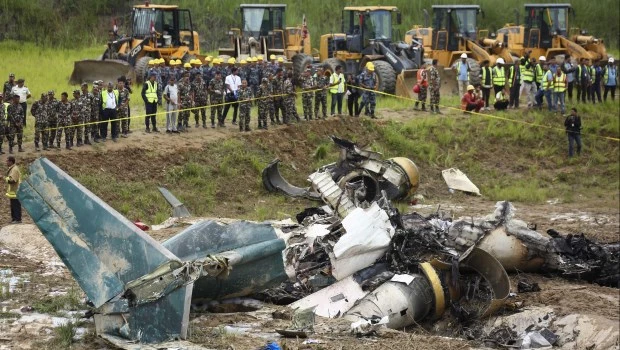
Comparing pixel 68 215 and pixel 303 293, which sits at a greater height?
pixel 68 215

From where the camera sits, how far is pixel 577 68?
32781mm

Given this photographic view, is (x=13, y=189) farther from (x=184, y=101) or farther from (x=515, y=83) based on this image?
(x=515, y=83)

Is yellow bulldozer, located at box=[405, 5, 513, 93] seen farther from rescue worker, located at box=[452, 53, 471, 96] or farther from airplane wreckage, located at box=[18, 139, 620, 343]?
airplane wreckage, located at box=[18, 139, 620, 343]

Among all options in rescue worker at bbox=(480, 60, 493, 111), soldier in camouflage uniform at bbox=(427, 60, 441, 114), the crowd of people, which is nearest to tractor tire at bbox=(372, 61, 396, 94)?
the crowd of people

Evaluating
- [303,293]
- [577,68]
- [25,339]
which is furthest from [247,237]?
[577,68]

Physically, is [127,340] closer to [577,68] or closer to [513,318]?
[513,318]

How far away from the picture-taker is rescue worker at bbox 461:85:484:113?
30250mm

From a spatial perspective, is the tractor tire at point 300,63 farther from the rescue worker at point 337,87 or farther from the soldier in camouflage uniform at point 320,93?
the soldier in camouflage uniform at point 320,93

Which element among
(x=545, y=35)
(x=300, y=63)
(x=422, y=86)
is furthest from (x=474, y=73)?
(x=545, y=35)

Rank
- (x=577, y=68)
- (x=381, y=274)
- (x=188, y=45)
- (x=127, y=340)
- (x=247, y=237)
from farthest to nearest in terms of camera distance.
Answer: (x=188, y=45)
(x=577, y=68)
(x=381, y=274)
(x=247, y=237)
(x=127, y=340)

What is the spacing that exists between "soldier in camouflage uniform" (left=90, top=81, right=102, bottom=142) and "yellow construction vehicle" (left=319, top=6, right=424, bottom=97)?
1057 cm

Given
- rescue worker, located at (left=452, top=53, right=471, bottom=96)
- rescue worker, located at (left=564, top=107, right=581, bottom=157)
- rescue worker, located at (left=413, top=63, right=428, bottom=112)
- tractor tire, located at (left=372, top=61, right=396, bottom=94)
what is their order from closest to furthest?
rescue worker, located at (left=564, top=107, right=581, bottom=157) < rescue worker, located at (left=413, top=63, right=428, bottom=112) < tractor tire, located at (left=372, top=61, right=396, bottom=94) < rescue worker, located at (left=452, top=53, right=471, bottom=96)

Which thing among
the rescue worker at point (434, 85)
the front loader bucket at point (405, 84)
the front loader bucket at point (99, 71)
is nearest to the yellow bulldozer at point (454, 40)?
the front loader bucket at point (405, 84)

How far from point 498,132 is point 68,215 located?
1824 centimetres
